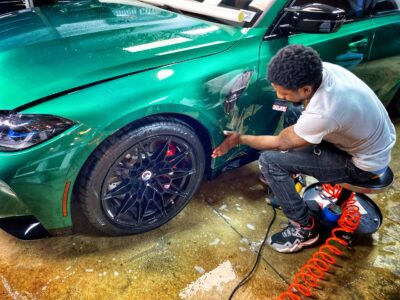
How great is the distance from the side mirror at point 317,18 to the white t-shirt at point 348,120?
229mm

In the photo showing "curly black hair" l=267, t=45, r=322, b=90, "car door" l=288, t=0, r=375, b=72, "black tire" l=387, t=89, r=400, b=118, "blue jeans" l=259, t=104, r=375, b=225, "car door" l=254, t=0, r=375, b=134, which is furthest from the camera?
"black tire" l=387, t=89, r=400, b=118

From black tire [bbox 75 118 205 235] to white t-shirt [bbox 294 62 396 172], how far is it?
23.8 inches

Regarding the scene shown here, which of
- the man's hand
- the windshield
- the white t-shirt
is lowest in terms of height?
the man's hand

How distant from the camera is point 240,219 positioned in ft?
6.38

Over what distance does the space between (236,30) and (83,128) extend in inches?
38.4

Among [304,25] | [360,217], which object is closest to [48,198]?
[304,25]

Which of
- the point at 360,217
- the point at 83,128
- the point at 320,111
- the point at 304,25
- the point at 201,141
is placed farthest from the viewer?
the point at 360,217

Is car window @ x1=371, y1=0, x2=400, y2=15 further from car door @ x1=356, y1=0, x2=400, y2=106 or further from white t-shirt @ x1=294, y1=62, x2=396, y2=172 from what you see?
white t-shirt @ x1=294, y1=62, x2=396, y2=172

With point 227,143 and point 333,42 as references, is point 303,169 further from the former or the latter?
point 333,42

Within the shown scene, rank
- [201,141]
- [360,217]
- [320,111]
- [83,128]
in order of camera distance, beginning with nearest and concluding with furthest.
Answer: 1. [83,128]
2. [320,111]
3. [201,141]
4. [360,217]

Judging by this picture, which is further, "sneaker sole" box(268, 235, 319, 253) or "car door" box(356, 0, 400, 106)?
"car door" box(356, 0, 400, 106)

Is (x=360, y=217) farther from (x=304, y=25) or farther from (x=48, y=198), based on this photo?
(x=48, y=198)

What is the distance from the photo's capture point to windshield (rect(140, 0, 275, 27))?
170cm

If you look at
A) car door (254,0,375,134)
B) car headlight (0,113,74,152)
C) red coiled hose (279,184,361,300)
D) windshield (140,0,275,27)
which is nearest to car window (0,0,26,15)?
windshield (140,0,275,27)
